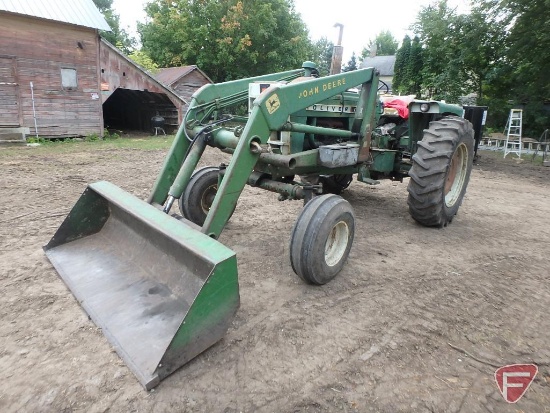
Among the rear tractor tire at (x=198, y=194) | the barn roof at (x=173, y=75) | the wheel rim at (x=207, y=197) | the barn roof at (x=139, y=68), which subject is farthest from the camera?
the barn roof at (x=173, y=75)

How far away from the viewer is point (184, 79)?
18.0 m

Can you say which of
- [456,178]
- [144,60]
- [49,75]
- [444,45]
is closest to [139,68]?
[49,75]

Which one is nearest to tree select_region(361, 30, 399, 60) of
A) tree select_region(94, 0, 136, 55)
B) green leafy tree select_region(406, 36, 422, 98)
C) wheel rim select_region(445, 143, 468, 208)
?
tree select_region(94, 0, 136, 55)

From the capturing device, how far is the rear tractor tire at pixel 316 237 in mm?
2945

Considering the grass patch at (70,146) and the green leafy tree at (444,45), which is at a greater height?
the green leafy tree at (444,45)

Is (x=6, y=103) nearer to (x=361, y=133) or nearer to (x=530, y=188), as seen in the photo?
(x=361, y=133)

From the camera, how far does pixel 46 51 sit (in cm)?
1159

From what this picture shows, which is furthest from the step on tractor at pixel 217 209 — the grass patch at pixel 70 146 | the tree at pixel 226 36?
the tree at pixel 226 36

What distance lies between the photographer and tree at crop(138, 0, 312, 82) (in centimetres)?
2369

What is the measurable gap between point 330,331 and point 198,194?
2048 millimetres

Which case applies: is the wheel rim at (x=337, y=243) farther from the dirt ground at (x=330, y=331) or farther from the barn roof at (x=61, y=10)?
the barn roof at (x=61, y=10)

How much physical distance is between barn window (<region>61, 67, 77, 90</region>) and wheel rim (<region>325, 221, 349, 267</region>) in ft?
39.6

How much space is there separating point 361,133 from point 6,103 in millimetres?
11294

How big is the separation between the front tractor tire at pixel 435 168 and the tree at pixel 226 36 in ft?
69.7
